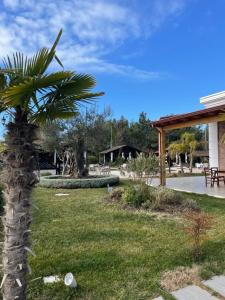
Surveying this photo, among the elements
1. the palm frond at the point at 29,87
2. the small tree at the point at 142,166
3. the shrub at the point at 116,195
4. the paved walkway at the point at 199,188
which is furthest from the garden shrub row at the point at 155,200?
the palm frond at the point at 29,87

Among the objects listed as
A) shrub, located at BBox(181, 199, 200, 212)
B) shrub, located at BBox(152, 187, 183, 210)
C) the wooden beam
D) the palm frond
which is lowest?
shrub, located at BBox(181, 199, 200, 212)

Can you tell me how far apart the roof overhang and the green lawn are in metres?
4.42

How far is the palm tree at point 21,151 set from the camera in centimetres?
261

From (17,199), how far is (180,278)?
2.23 m

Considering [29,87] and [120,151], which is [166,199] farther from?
[120,151]

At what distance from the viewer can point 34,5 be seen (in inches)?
291

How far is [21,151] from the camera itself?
2.68 metres

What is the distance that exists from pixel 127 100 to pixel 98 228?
2246 cm

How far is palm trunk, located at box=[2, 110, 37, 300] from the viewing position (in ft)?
8.79

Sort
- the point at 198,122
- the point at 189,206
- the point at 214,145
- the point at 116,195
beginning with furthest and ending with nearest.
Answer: the point at 214,145
the point at 198,122
the point at 116,195
the point at 189,206

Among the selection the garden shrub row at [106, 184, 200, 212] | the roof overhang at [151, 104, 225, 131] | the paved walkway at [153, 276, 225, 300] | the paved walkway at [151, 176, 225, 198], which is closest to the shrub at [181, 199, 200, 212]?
the garden shrub row at [106, 184, 200, 212]

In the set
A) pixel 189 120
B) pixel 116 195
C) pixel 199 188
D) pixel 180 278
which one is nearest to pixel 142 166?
pixel 116 195

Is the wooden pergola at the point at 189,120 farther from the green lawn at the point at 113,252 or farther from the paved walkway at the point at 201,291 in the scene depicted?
the paved walkway at the point at 201,291

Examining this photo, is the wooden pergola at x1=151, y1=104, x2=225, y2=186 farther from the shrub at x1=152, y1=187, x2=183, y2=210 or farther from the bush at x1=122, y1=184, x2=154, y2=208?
the bush at x1=122, y1=184, x2=154, y2=208
